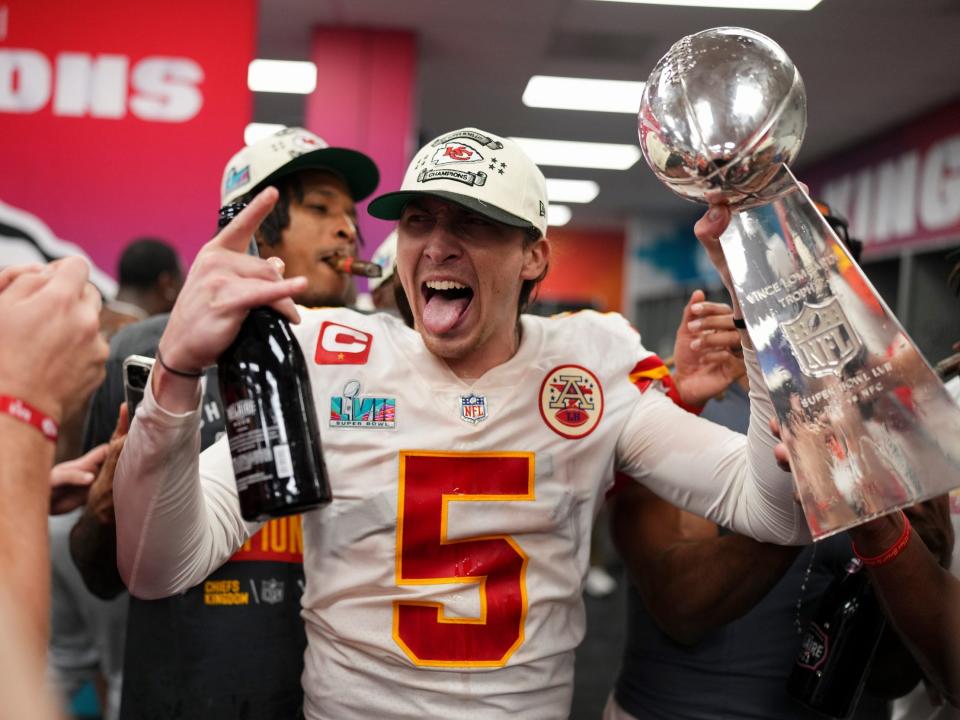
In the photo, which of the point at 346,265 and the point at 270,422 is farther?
the point at 346,265

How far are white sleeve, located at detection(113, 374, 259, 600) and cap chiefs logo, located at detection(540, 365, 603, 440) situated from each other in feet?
1.83

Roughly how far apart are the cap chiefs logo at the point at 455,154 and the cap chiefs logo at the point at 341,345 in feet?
1.05

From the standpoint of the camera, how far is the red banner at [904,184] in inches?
257

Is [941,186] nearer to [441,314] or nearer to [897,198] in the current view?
[897,198]

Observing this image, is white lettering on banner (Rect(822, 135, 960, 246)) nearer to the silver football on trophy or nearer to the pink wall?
the pink wall

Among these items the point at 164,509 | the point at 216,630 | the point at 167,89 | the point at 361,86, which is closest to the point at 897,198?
the point at 361,86

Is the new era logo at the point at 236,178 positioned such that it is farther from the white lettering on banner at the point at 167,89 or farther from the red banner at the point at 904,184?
the red banner at the point at 904,184

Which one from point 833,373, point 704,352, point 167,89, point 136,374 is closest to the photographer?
point 833,373

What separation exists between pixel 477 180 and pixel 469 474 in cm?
48

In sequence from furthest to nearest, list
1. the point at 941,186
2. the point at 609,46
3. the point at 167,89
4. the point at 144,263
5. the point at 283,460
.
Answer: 1. the point at 941,186
2. the point at 609,46
3. the point at 167,89
4. the point at 144,263
5. the point at 283,460

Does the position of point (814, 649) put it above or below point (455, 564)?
below

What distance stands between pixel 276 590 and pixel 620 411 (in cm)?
76

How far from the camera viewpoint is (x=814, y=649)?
1491mm

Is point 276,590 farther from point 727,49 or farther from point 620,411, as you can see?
point 727,49
